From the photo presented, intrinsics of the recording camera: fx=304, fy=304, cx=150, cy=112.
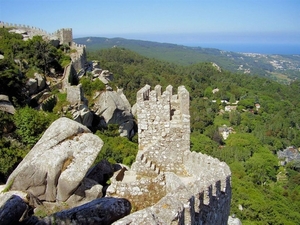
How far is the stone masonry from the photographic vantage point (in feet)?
22.7

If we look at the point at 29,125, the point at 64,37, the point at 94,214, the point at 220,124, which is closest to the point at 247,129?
the point at 220,124

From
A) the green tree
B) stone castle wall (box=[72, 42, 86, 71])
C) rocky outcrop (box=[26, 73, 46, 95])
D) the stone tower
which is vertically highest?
the stone tower

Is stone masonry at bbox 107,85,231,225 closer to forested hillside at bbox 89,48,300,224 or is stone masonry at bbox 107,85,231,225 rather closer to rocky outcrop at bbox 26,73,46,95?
rocky outcrop at bbox 26,73,46,95

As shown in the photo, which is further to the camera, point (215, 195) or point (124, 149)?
point (124, 149)

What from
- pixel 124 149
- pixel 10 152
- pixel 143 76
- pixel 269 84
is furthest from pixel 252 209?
pixel 269 84

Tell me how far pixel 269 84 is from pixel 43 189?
4981 inches

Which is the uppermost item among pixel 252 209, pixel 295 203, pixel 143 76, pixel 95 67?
pixel 95 67

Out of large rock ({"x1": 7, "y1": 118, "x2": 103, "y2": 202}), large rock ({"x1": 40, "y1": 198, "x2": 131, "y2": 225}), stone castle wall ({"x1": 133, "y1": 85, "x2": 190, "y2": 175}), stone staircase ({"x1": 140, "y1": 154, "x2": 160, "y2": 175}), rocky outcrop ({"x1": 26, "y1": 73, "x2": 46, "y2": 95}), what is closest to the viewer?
large rock ({"x1": 40, "y1": 198, "x2": 131, "y2": 225})

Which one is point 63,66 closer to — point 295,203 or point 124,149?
point 124,149

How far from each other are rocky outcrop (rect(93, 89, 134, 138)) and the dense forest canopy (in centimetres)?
126

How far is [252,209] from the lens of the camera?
101ft

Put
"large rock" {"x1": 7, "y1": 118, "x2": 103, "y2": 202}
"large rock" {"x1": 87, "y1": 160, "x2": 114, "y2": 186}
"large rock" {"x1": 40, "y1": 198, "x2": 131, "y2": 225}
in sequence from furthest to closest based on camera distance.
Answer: "large rock" {"x1": 87, "y1": 160, "x2": 114, "y2": 186}
"large rock" {"x1": 7, "y1": 118, "x2": 103, "y2": 202}
"large rock" {"x1": 40, "y1": 198, "x2": 131, "y2": 225}

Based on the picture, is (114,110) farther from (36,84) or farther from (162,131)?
(162,131)

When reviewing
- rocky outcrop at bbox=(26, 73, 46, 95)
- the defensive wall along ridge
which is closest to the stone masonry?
rocky outcrop at bbox=(26, 73, 46, 95)
